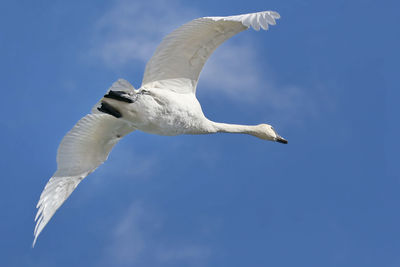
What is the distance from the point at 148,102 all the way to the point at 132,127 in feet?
4.68

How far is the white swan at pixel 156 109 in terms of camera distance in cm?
1266

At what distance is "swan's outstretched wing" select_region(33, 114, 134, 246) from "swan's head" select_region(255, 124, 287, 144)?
9.64 feet

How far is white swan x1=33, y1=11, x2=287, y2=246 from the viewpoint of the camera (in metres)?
12.7

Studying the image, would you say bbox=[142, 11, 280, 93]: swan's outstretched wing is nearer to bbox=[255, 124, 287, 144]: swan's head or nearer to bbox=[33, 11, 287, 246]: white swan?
bbox=[33, 11, 287, 246]: white swan

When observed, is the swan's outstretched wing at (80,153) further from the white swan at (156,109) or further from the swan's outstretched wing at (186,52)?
the swan's outstretched wing at (186,52)

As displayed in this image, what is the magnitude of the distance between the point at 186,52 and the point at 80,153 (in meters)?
3.19

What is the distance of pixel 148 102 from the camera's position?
12898 mm

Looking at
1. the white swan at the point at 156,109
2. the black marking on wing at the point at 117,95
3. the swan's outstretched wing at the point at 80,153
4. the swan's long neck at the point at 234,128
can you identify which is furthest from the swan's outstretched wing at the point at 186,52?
the swan's outstretched wing at the point at 80,153

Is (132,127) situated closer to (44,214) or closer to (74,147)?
(74,147)

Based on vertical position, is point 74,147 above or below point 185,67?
below

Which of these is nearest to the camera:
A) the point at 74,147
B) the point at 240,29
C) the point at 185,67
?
the point at 240,29

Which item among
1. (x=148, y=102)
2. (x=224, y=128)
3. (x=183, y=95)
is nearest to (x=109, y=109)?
(x=148, y=102)

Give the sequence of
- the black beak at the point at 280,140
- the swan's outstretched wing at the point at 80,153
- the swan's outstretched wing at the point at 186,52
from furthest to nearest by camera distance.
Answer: the black beak at the point at 280,140
the swan's outstretched wing at the point at 80,153
the swan's outstretched wing at the point at 186,52

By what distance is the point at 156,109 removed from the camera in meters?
13.0
